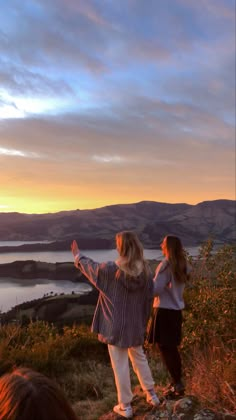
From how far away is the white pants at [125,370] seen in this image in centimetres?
464

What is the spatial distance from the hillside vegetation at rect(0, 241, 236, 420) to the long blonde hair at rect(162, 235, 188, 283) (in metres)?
0.96

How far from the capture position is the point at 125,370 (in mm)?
4668

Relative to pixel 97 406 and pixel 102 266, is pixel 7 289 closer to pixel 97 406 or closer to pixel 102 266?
pixel 97 406

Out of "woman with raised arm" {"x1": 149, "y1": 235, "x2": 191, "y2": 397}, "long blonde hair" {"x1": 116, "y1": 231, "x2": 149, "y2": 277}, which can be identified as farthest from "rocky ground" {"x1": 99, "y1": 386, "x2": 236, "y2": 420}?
"long blonde hair" {"x1": 116, "y1": 231, "x2": 149, "y2": 277}

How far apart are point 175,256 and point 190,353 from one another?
6.79ft

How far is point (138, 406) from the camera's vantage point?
4.84 m

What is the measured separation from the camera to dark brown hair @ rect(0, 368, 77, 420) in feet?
4.04

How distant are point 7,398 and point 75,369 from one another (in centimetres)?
592

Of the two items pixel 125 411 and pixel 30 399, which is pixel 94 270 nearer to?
pixel 125 411

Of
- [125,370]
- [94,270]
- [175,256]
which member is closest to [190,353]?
[125,370]

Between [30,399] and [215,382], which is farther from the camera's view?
[215,382]

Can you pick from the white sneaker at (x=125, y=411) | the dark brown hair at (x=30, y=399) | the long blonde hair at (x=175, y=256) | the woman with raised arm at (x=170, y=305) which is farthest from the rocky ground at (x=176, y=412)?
the dark brown hair at (x=30, y=399)

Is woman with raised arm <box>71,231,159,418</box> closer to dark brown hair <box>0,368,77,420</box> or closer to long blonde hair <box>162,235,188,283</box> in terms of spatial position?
long blonde hair <box>162,235,188,283</box>

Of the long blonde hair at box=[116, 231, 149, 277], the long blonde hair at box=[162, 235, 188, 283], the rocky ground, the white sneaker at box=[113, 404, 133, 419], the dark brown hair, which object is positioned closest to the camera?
the dark brown hair
